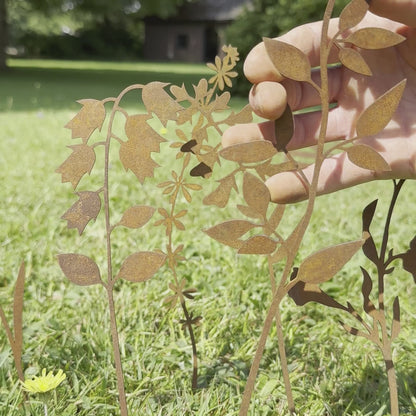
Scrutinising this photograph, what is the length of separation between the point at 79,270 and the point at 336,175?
1.70 feet

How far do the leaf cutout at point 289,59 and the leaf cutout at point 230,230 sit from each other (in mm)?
237

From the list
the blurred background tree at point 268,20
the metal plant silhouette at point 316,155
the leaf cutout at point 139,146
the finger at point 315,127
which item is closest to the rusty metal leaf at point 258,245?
the metal plant silhouette at point 316,155

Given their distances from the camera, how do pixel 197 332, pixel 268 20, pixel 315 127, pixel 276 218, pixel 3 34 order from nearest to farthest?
pixel 276 218, pixel 315 127, pixel 197 332, pixel 268 20, pixel 3 34

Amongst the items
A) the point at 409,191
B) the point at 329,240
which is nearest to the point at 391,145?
the point at 329,240

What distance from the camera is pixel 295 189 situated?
0.97 m

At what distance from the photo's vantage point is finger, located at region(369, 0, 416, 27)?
879 millimetres

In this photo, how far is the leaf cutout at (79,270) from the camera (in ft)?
3.06

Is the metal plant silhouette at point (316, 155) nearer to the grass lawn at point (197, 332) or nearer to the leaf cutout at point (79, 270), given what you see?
the leaf cutout at point (79, 270)

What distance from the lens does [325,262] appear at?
0.82 meters

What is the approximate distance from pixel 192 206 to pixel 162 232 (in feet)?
1.34

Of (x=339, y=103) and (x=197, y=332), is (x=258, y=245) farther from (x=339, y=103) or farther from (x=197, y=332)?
(x=197, y=332)

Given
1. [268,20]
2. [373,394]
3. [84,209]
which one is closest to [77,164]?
[84,209]

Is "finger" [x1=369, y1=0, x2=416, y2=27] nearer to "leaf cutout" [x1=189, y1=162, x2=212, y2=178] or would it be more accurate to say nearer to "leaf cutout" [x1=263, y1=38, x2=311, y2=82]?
"leaf cutout" [x1=263, y1=38, x2=311, y2=82]

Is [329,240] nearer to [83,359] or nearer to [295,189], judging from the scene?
[83,359]
